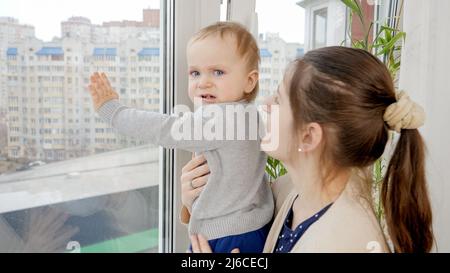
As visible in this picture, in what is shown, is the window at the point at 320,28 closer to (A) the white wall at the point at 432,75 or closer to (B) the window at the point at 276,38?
(B) the window at the point at 276,38

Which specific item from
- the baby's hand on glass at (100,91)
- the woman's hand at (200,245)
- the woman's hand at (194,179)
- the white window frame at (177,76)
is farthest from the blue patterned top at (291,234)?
the baby's hand on glass at (100,91)

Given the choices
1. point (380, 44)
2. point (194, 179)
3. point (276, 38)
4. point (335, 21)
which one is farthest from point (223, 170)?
point (335, 21)

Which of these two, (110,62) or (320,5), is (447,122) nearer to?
(320,5)

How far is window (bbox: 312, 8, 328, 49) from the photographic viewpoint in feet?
4.92

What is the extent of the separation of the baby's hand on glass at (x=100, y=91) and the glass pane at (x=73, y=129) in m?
0.04

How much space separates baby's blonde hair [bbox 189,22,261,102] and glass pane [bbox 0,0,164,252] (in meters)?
0.18

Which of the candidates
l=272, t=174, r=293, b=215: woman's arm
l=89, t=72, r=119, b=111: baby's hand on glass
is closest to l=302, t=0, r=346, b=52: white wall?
l=272, t=174, r=293, b=215: woman's arm

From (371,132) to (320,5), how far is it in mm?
706

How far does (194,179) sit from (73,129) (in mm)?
306

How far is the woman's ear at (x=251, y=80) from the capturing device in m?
1.10

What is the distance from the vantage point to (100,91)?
97cm

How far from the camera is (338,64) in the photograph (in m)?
0.95

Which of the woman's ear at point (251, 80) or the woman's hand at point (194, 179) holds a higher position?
the woman's ear at point (251, 80)

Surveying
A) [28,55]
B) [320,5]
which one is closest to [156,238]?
[28,55]
